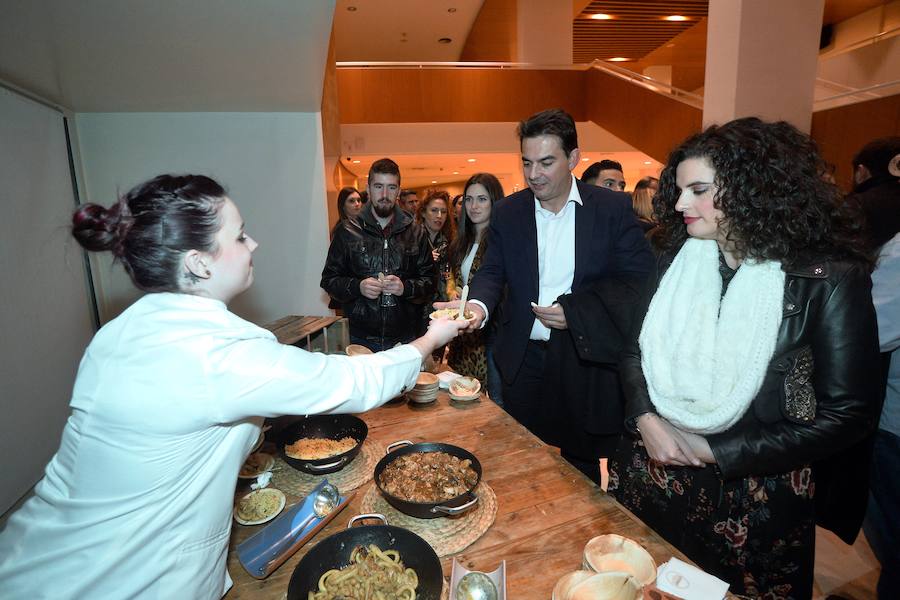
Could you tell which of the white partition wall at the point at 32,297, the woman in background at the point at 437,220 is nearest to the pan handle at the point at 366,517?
the white partition wall at the point at 32,297

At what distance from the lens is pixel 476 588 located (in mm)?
939

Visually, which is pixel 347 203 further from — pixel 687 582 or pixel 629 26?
pixel 629 26

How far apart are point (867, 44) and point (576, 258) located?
8495 millimetres

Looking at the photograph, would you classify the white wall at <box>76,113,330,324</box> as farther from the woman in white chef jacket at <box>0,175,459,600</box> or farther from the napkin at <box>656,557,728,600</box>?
the napkin at <box>656,557,728,600</box>

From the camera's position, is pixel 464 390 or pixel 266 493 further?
pixel 464 390

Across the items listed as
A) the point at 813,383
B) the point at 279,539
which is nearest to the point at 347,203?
the point at 279,539

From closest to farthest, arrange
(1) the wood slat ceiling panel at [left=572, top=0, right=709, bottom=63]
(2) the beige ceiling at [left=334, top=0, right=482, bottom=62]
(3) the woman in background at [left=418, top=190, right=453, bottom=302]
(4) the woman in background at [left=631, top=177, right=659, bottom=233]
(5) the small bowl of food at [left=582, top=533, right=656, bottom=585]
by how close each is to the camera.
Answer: (5) the small bowl of food at [left=582, top=533, right=656, bottom=585], (4) the woman in background at [left=631, top=177, right=659, bottom=233], (3) the woman in background at [left=418, top=190, right=453, bottom=302], (1) the wood slat ceiling panel at [left=572, top=0, right=709, bottom=63], (2) the beige ceiling at [left=334, top=0, right=482, bottom=62]

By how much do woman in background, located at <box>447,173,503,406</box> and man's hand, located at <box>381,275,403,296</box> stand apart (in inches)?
17.8

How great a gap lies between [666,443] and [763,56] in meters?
5.78

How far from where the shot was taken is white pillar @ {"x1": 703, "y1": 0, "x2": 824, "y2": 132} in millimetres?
5164

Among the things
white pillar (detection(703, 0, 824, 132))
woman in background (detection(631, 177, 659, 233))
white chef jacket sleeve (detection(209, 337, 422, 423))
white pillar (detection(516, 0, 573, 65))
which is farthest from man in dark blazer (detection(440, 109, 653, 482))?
white pillar (detection(516, 0, 573, 65))

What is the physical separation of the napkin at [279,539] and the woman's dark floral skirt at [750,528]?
3.57 ft

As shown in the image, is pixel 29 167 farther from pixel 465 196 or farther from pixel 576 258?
pixel 576 258

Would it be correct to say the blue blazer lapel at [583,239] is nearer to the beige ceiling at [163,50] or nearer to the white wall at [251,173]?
the beige ceiling at [163,50]
